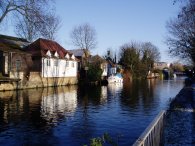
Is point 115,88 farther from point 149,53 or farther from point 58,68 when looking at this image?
point 149,53

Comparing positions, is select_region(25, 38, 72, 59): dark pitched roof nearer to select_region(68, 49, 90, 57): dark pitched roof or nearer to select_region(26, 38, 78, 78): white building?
select_region(26, 38, 78, 78): white building

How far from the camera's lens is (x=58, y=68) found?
6216 cm

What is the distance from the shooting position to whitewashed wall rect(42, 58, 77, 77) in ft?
187

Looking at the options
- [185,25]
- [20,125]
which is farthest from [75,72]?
[20,125]

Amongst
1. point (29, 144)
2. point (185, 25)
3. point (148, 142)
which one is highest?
point (185, 25)

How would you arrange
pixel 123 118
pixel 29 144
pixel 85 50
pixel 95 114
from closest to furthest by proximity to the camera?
pixel 29 144 → pixel 123 118 → pixel 95 114 → pixel 85 50

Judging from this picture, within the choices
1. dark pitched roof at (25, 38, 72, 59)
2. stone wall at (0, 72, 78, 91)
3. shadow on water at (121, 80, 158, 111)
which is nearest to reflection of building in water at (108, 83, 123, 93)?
shadow on water at (121, 80, 158, 111)

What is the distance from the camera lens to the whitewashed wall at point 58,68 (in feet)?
187

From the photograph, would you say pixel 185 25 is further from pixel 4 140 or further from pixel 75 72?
pixel 4 140

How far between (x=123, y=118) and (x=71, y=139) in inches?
275

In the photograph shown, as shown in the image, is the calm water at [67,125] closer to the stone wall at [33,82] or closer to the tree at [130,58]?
the stone wall at [33,82]

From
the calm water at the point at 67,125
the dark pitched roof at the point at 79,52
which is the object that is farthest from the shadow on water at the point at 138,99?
the dark pitched roof at the point at 79,52

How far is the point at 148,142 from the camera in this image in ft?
26.7

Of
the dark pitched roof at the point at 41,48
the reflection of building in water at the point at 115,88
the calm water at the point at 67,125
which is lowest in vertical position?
the calm water at the point at 67,125
